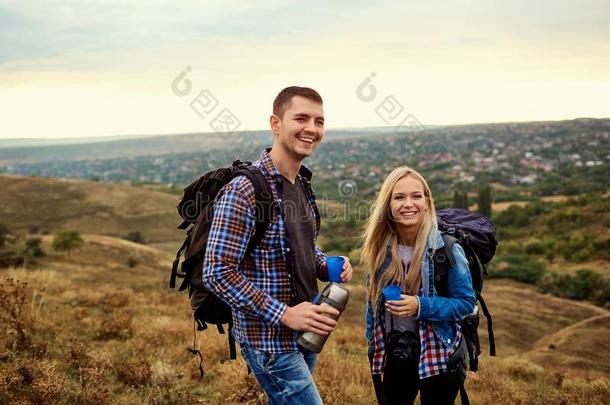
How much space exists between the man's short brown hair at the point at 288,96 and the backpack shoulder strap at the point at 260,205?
15.1 inches

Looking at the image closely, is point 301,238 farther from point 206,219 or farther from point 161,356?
point 161,356

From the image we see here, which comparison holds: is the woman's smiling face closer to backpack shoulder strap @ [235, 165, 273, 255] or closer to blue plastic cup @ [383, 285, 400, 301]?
blue plastic cup @ [383, 285, 400, 301]

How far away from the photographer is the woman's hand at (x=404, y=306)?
9.48 feet

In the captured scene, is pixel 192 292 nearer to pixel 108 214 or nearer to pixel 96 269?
pixel 96 269

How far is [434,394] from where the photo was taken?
305 centimetres

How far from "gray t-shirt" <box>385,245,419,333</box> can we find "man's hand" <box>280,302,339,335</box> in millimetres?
901

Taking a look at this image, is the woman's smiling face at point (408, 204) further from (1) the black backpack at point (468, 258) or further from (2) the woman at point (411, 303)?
(1) the black backpack at point (468, 258)

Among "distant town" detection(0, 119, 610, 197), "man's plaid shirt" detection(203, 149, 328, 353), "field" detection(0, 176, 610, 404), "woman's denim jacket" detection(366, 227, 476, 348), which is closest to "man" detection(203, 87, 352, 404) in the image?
"man's plaid shirt" detection(203, 149, 328, 353)

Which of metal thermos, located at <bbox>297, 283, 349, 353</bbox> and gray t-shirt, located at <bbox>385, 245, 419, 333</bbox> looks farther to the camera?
gray t-shirt, located at <bbox>385, 245, 419, 333</bbox>

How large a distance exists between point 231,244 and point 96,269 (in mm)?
19317

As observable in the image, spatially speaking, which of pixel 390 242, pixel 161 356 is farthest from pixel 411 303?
pixel 161 356

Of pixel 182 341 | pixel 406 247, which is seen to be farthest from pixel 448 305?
pixel 182 341

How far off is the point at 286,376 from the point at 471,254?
4.70 ft

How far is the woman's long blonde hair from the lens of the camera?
3119 millimetres
